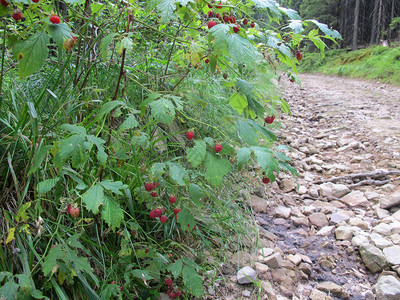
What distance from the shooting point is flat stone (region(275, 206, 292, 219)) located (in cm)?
256

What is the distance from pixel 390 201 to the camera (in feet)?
8.28

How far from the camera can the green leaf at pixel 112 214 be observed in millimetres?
1079

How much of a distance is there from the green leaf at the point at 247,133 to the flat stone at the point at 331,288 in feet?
3.78

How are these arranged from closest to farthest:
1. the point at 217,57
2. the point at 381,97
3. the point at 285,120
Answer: the point at 217,57
the point at 285,120
the point at 381,97

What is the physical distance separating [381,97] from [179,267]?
27.0 feet

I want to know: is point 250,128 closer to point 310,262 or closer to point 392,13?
point 310,262

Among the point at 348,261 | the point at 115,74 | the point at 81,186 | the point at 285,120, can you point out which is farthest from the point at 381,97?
the point at 81,186

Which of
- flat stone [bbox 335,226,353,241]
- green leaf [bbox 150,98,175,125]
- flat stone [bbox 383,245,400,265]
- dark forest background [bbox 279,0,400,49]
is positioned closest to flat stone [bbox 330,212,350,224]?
flat stone [bbox 335,226,353,241]

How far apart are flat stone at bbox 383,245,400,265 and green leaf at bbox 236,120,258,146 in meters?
1.40

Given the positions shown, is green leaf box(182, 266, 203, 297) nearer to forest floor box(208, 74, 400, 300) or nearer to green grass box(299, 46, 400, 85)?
forest floor box(208, 74, 400, 300)

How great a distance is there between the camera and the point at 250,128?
129 centimetres

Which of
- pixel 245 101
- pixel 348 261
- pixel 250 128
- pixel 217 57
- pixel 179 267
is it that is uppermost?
pixel 217 57

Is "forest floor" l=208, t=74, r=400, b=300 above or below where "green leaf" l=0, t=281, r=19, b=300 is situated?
below

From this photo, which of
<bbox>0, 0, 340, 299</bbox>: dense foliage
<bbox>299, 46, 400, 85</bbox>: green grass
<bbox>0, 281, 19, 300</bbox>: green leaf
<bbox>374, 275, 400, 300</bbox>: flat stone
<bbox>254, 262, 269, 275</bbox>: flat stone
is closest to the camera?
<bbox>0, 281, 19, 300</bbox>: green leaf
